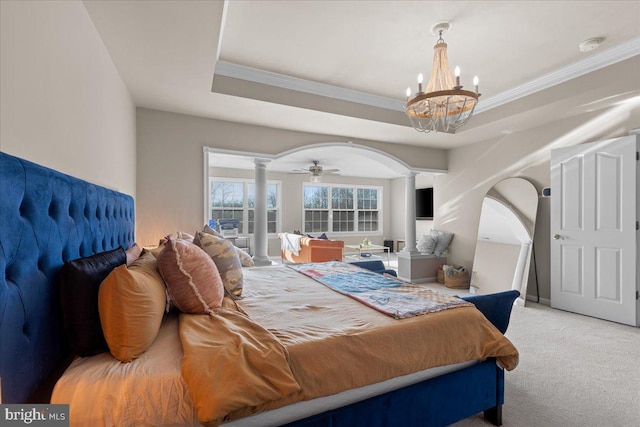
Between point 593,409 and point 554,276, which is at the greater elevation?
point 554,276

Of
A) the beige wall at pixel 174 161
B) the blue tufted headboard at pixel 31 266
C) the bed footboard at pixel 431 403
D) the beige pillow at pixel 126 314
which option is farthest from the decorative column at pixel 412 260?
the blue tufted headboard at pixel 31 266

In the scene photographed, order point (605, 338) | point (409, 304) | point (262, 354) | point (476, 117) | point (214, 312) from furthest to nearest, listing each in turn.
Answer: point (476, 117) → point (605, 338) → point (409, 304) → point (214, 312) → point (262, 354)

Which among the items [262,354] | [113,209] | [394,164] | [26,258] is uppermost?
[394,164]

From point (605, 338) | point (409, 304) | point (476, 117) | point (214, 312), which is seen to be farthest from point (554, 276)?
point (214, 312)

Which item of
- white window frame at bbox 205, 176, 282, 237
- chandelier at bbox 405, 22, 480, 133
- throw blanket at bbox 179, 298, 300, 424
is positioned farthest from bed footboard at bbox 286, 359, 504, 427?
white window frame at bbox 205, 176, 282, 237

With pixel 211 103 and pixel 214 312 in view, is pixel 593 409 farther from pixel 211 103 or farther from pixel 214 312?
pixel 211 103

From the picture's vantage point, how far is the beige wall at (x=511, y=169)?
3.64 meters

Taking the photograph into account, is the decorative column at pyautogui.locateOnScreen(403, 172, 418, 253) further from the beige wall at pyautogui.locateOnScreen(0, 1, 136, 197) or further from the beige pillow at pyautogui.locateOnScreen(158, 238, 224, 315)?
the beige wall at pyautogui.locateOnScreen(0, 1, 136, 197)

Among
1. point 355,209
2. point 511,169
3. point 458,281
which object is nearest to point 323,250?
point 458,281

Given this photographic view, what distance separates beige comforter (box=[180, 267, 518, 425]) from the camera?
1104 mm

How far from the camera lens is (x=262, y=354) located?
1208mm

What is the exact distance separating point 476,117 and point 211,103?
3533 millimetres

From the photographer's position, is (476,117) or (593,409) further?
(476,117)

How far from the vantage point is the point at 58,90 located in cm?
142
